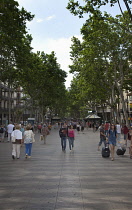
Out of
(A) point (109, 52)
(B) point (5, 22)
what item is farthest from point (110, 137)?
(A) point (109, 52)

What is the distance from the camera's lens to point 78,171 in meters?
8.45

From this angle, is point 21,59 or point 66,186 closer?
point 66,186

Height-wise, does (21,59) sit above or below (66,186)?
above

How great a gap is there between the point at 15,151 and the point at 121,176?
5.41 metres

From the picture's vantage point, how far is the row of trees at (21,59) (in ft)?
45.7

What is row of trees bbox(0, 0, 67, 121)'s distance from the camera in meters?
13.9

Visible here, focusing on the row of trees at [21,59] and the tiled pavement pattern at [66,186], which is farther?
the row of trees at [21,59]

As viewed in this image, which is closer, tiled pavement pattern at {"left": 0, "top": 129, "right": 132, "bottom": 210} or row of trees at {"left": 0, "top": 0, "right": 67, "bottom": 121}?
tiled pavement pattern at {"left": 0, "top": 129, "right": 132, "bottom": 210}

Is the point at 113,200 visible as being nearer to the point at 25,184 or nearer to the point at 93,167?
the point at 25,184

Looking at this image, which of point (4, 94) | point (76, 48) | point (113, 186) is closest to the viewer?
point (113, 186)

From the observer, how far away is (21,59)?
869 inches

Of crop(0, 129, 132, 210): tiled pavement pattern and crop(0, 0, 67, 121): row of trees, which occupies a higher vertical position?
crop(0, 0, 67, 121): row of trees

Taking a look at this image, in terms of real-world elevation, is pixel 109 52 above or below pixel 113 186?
above

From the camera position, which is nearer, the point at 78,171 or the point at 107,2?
the point at 78,171
